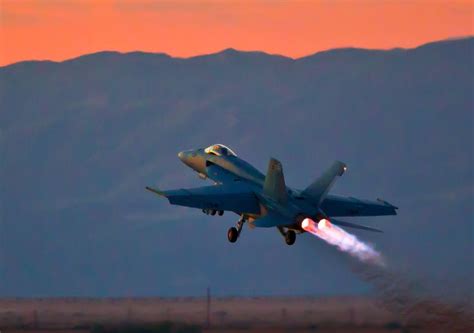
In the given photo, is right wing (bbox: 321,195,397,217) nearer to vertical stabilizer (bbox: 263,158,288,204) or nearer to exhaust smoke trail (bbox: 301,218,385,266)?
exhaust smoke trail (bbox: 301,218,385,266)

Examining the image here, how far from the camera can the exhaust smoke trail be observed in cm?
6169

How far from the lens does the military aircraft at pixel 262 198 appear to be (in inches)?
2443

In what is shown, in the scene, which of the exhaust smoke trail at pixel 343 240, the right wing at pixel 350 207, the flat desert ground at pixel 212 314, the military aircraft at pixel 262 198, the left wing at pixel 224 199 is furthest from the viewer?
the flat desert ground at pixel 212 314

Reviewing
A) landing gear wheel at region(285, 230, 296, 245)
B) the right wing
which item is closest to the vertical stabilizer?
landing gear wheel at region(285, 230, 296, 245)

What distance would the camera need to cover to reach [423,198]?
17975 centimetres

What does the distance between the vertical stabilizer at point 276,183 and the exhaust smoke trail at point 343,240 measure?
4.39 ft

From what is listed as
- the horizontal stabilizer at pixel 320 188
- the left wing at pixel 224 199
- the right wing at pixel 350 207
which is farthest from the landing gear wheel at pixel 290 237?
the right wing at pixel 350 207

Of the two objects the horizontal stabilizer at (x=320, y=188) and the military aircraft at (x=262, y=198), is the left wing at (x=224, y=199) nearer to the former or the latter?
the military aircraft at (x=262, y=198)

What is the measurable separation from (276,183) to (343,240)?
11.9ft

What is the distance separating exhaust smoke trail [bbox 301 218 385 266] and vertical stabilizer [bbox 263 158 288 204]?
134 centimetres

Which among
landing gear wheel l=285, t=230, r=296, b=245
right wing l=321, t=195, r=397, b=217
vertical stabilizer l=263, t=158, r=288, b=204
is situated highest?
right wing l=321, t=195, r=397, b=217

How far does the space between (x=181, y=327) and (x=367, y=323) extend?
8.33 meters

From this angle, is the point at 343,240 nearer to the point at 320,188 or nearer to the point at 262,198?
the point at 320,188

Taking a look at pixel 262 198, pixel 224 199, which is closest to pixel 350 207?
pixel 262 198
